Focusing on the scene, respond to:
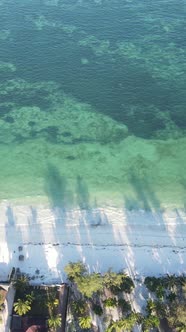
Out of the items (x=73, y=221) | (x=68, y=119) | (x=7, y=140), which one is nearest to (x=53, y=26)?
(x=68, y=119)

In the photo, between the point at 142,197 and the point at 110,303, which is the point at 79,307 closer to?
the point at 110,303

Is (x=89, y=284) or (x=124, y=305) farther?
(x=124, y=305)

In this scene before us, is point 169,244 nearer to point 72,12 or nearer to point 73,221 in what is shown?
point 73,221

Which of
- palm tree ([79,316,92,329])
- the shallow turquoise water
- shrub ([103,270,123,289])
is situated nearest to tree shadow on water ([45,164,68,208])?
the shallow turquoise water

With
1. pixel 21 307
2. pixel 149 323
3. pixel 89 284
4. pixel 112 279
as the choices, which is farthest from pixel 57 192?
pixel 149 323

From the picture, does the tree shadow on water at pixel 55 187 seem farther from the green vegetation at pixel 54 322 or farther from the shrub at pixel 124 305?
the green vegetation at pixel 54 322

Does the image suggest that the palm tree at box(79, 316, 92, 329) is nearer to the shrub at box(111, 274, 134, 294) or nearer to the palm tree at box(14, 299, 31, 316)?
the shrub at box(111, 274, 134, 294)
